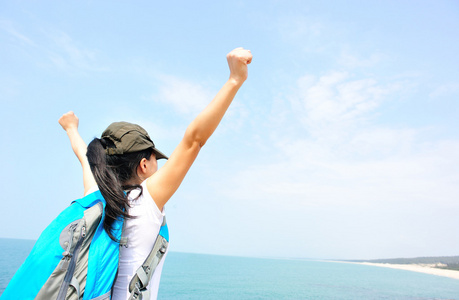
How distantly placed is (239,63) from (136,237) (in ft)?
2.63

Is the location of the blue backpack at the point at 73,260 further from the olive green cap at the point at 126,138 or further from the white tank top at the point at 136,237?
the olive green cap at the point at 126,138

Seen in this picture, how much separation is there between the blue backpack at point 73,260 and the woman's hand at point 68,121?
1.20m

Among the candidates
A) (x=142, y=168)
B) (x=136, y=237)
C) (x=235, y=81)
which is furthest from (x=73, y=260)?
(x=235, y=81)

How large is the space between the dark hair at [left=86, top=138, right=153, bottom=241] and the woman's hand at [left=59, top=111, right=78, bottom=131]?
2.95ft

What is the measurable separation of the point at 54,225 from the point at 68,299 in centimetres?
25

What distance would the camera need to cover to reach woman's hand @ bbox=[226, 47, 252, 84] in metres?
1.33

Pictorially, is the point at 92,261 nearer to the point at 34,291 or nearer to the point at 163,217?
the point at 34,291

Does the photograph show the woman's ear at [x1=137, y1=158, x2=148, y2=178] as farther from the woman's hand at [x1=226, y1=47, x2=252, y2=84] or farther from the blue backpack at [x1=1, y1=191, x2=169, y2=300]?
the woman's hand at [x1=226, y1=47, x2=252, y2=84]

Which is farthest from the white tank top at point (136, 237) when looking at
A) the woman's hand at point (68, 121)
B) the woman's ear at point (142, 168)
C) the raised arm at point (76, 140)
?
the woman's hand at point (68, 121)

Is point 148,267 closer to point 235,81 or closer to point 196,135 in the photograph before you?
point 196,135

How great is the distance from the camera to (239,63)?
1332 millimetres

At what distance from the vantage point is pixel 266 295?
40656 millimetres

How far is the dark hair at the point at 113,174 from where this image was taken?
1.24 meters

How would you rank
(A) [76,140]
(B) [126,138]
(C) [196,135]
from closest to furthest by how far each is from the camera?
(C) [196,135] < (B) [126,138] < (A) [76,140]
